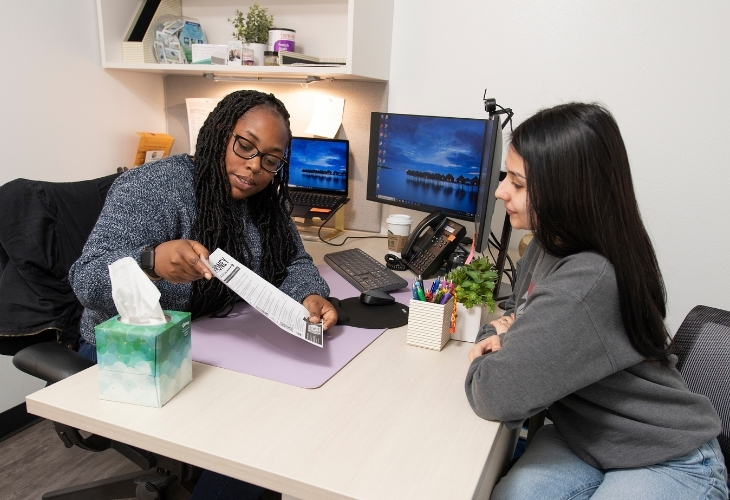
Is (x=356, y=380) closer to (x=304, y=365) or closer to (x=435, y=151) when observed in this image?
(x=304, y=365)

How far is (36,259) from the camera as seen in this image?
1150mm

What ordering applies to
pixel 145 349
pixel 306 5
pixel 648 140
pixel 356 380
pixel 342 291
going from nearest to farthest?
pixel 145 349
pixel 356 380
pixel 342 291
pixel 648 140
pixel 306 5

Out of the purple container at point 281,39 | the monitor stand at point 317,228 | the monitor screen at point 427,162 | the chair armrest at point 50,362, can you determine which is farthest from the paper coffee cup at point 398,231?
the chair armrest at point 50,362

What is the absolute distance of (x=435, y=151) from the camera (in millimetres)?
1566

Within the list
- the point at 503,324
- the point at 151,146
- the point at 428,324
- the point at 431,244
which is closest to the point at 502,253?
the point at 431,244

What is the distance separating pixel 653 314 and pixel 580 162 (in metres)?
0.26

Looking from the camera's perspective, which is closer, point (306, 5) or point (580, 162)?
point (580, 162)

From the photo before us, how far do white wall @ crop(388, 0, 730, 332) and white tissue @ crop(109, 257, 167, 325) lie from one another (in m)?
1.30

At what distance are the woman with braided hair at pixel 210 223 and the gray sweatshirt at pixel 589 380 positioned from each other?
429mm

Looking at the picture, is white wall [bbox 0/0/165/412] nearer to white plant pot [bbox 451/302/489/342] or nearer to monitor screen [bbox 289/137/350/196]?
monitor screen [bbox 289/137/350/196]

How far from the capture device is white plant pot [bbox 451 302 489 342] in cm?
107

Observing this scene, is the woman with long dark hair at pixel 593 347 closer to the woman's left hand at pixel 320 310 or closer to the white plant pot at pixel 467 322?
the white plant pot at pixel 467 322

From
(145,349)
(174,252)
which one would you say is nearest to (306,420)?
(145,349)

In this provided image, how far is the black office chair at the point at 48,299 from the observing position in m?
1.07
